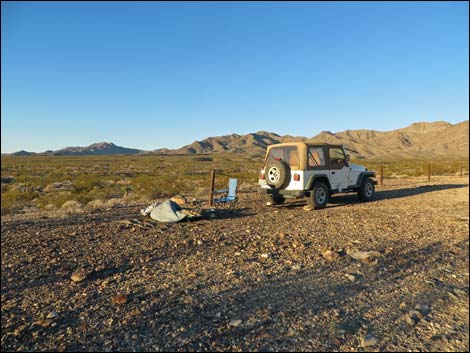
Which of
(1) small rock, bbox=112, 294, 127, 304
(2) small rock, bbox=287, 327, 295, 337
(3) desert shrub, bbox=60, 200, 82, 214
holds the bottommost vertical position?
(3) desert shrub, bbox=60, 200, 82, 214

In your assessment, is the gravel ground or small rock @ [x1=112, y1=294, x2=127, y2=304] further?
small rock @ [x1=112, y1=294, x2=127, y2=304]

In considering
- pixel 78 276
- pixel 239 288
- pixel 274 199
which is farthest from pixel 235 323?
pixel 274 199

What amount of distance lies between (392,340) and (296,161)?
690 centimetres

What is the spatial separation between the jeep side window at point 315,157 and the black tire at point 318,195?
1.69 ft

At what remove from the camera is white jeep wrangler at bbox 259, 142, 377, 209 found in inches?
357

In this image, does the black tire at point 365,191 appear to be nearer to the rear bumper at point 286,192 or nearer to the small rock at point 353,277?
the rear bumper at point 286,192

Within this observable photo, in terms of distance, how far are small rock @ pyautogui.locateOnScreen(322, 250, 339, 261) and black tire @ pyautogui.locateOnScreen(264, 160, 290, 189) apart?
432cm

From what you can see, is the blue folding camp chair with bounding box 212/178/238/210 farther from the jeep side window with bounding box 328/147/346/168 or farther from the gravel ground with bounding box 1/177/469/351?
the gravel ground with bounding box 1/177/469/351

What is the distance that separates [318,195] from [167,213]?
160 inches

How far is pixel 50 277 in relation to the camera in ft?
14.0

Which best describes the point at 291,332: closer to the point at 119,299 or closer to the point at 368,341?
the point at 368,341

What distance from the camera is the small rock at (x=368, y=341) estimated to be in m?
2.50

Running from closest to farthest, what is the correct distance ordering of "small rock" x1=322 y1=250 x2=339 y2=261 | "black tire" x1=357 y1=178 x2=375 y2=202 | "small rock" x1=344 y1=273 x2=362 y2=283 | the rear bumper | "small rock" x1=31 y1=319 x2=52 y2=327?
"small rock" x1=31 y1=319 x2=52 y2=327 → "small rock" x1=344 y1=273 x2=362 y2=283 → "small rock" x1=322 y1=250 x2=339 y2=261 → the rear bumper → "black tire" x1=357 y1=178 x2=375 y2=202

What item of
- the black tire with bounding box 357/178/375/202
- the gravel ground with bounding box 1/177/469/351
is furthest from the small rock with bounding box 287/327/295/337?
the black tire with bounding box 357/178/375/202
